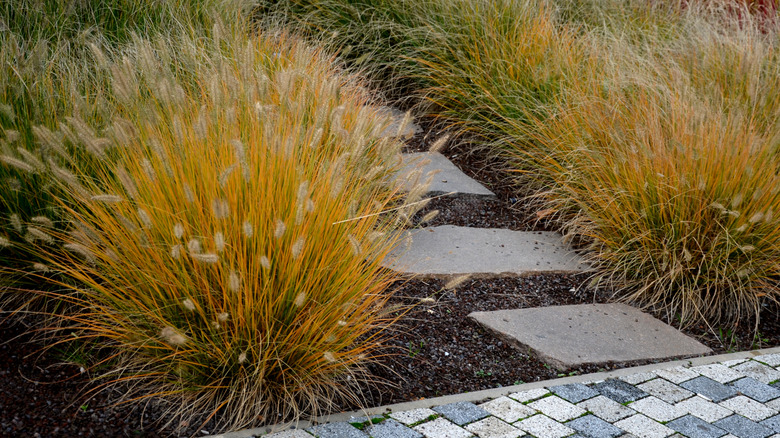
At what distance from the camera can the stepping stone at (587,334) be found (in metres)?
2.79

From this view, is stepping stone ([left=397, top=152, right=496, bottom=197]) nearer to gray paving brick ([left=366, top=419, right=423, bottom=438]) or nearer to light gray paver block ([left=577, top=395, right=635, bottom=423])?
light gray paver block ([left=577, top=395, right=635, bottom=423])

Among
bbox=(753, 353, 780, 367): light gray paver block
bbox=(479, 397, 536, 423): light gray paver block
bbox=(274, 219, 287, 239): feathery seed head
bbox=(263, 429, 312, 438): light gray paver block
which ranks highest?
bbox=(274, 219, 287, 239): feathery seed head

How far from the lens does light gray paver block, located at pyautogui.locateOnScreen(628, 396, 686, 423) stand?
7.81 feet

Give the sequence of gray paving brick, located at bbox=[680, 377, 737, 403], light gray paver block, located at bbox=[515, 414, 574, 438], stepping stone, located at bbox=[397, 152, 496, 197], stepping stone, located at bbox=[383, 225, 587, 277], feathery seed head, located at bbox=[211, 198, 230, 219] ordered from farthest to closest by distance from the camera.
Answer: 1. stepping stone, located at bbox=[397, 152, 496, 197]
2. stepping stone, located at bbox=[383, 225, 587, 277]
3. gray paving brick, located at bbox=[680, 377, 737, 403]
4. light gray paver block, located at bbox=[515, 414, 574, 438]
5. feathery seed head, located at bbox=[211, 198, 230, 219]

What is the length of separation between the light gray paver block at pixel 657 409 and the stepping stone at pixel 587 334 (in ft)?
1.01

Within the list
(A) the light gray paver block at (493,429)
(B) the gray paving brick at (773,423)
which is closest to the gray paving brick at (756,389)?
(B) the gray paving brick at (773,423)

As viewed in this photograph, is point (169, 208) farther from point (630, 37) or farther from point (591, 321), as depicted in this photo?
point (630, 37)

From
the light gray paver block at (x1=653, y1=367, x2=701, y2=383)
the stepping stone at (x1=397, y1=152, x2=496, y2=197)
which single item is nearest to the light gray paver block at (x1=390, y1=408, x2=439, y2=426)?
the light gray paver block at (x1=653, y1=367, x2=701, y2=383)

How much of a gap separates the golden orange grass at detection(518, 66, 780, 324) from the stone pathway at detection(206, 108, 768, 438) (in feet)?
0.74

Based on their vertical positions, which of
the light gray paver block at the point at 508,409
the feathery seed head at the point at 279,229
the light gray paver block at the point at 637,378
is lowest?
the light gray paver block at the point at 508,409

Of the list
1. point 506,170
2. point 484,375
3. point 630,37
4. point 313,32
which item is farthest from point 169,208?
point 630,37

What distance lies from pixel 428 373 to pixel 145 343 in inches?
38.4

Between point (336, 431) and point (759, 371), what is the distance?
169cm

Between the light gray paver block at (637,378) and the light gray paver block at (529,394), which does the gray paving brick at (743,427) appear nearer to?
the light gray paver block at (637,378)
